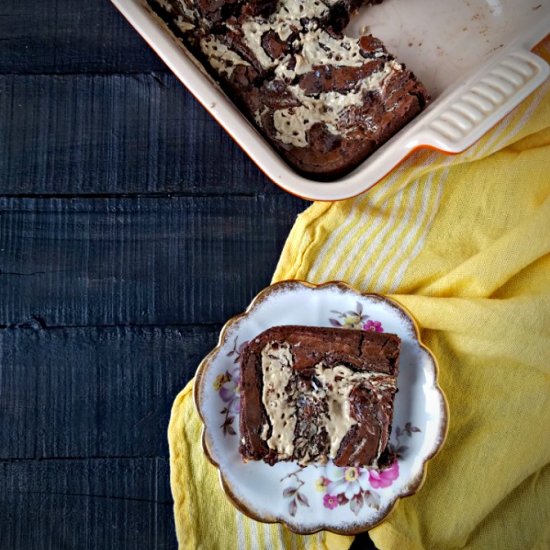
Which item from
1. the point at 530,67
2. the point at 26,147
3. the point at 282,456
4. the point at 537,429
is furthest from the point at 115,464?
the point at 530,67

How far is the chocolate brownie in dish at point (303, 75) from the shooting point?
1.80 m

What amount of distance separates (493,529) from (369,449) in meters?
0.48

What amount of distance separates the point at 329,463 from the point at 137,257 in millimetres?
780

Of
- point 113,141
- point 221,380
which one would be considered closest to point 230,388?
point 221,380

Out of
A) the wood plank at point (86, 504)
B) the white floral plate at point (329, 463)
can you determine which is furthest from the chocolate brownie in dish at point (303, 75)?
the wood plank at point (86, 504)

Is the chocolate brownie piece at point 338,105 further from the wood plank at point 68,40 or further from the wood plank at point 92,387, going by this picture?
the wood plank at point 92,387

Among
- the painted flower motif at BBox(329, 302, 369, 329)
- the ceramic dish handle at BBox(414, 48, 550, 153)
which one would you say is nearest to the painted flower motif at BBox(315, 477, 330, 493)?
the painted flower motif at BBox(329, 302, 369, 329)

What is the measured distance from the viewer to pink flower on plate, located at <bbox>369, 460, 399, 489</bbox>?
1.79 metres

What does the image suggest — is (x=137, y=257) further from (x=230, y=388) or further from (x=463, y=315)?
(x=463, y=315)

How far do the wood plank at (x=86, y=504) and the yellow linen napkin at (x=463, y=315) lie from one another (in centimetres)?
10

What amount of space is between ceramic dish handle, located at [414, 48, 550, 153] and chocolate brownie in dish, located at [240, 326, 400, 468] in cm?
50

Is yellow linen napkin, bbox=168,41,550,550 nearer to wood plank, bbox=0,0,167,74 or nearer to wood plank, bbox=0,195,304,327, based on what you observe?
wood plank, bbox=0,195,304,327

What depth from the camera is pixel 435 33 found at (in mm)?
1975

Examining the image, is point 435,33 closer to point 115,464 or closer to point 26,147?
point 26,147
